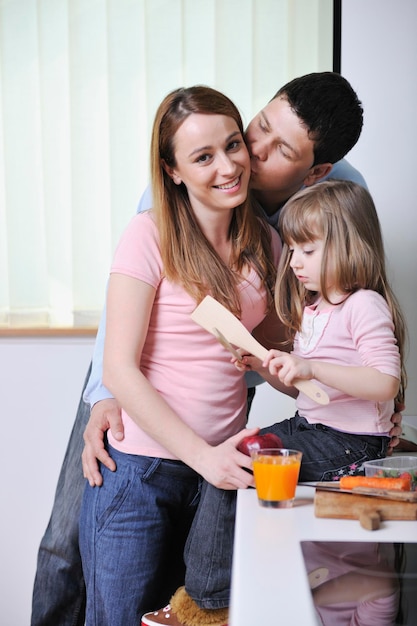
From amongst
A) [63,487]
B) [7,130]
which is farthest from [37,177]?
[63,487]

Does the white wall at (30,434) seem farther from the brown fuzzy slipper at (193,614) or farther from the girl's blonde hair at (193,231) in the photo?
the brown fuzzy slipper at (193,614)

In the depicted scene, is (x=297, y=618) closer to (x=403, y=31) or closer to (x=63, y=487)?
(x=63, y=487)

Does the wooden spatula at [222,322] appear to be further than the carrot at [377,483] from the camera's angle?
Yes

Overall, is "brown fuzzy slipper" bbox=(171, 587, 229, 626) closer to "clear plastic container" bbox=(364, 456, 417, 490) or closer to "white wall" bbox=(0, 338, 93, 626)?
"clear plastic container" bbox=(364, 456, 417, 490)

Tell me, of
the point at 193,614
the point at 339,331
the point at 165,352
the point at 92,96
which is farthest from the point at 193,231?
the point at 92,96

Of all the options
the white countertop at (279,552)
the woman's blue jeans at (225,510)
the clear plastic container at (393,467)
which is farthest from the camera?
the woman's blue jeans at (225,510)

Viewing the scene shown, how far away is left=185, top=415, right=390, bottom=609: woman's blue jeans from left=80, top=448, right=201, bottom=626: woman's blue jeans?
0.14 m

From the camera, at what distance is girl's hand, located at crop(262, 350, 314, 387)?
46.5 inches

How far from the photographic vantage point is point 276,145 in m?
1.62

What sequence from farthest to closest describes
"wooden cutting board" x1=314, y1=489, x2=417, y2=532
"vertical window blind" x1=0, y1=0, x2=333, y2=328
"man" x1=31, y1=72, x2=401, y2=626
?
"vertical window blind" x1=0, y1=0, x2=333, y2=328 < "man" x1=31, y1=72, x2=401, y2=626 < "wooden cutting board" x1=314, y1=489, x2=417, y2=532

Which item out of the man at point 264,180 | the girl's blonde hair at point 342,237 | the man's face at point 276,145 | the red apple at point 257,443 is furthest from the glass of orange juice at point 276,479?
the man's face at point 276,145

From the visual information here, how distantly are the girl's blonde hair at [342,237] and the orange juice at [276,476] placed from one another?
0.35 metres

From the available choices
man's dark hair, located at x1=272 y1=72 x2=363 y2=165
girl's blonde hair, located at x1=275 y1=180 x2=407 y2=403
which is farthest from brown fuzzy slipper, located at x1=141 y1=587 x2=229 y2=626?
man's dark hair, located at x1=272 y1=72 x2=363 y2=165

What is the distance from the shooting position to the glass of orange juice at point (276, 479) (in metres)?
1.04
